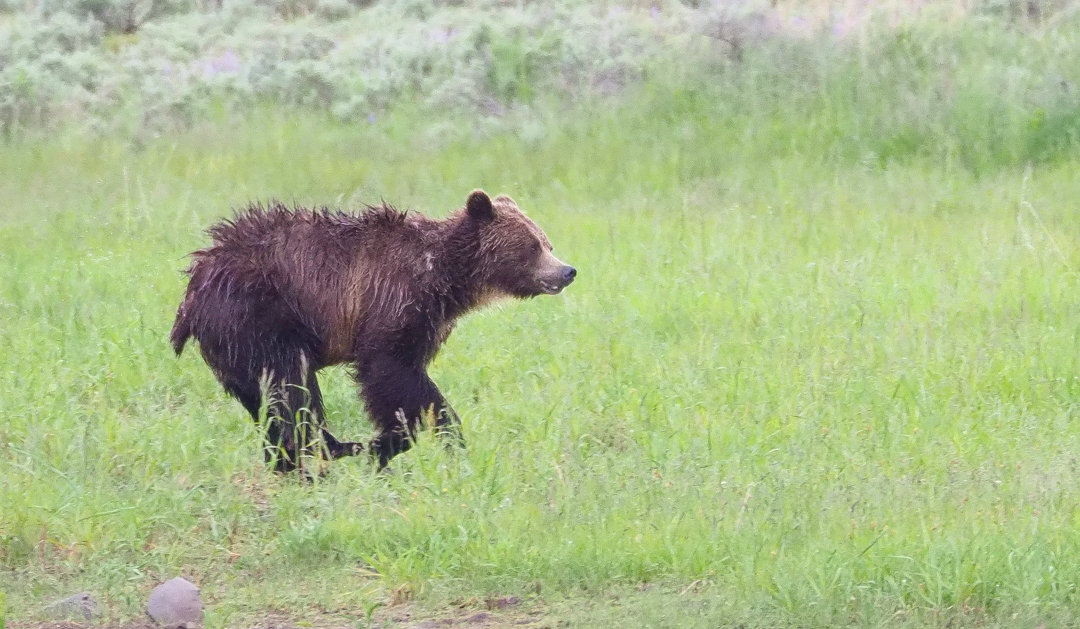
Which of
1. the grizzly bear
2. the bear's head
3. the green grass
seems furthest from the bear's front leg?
the bear's head

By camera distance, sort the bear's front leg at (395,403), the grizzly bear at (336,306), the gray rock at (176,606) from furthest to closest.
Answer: the bear's front leg at (395,403) → the grizzly bear at (336,306) → the gray rock at (176,606)

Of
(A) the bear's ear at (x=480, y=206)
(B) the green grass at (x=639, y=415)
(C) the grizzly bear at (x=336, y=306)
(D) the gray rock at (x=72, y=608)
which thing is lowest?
(B) the green grass at (x=639, y=415)

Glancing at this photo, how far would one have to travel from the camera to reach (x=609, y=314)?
8.51 meters

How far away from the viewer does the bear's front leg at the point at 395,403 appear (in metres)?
6.09

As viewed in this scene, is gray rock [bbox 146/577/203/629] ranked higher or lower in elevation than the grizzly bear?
lower

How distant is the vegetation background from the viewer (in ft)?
16.1

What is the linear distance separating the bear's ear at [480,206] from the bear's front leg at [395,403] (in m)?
0.93

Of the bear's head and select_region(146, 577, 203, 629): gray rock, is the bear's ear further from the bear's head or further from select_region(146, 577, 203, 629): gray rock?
select_region(146, 577, 203, 629): gray rock

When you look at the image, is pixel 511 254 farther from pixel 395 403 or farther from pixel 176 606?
pixel 176 606

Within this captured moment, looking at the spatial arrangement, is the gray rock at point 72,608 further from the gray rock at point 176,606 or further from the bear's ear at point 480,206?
the bear's ear at point 480,206

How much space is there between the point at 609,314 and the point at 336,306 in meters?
2.64

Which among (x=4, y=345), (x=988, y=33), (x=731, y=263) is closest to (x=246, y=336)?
(x=4, y=345)

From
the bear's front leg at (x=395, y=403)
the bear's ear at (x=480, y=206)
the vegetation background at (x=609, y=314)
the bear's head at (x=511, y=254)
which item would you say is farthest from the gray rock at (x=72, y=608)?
the bear's ear at (x=480, y=206)

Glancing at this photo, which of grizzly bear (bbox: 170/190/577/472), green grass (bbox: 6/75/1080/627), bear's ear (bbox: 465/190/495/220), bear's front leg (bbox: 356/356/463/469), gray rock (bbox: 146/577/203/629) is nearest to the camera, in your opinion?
gray rock (bbox: 146/577/203/629)
